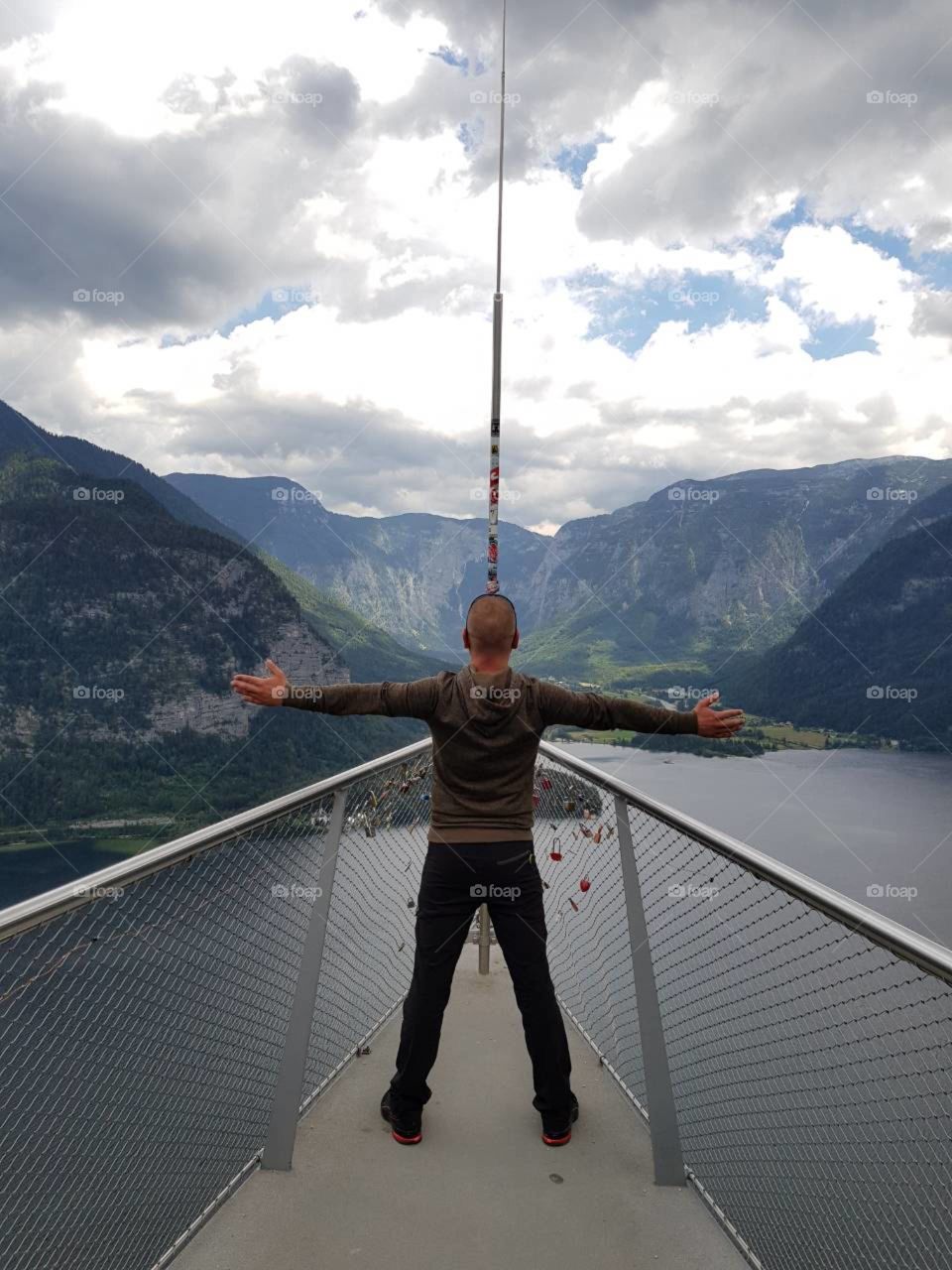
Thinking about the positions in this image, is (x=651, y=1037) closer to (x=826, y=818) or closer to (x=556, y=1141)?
(x=556, y=1141)

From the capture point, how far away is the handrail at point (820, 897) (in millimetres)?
1341

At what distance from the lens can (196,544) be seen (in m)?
105

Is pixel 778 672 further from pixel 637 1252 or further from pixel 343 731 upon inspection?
pixel 637 1252

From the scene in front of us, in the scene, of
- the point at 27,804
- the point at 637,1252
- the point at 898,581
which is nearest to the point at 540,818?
the point at 637,1252

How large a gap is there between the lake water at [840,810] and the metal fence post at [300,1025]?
125 feet

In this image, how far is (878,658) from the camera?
11962cm

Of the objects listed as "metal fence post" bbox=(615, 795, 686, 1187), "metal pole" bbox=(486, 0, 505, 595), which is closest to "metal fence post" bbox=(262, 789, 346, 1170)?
"metal fence post" bbox=(615, 795, 686, 1187)

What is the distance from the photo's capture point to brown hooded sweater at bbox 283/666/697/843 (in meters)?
2.25

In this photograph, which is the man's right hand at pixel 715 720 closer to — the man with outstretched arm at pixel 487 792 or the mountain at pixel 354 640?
the man with outstretched arm at pixel 487 792

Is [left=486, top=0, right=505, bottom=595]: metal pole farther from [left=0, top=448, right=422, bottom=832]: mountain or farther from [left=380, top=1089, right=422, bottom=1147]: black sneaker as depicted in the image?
[left=0, top=448, right=422, bottom=832]: mountain

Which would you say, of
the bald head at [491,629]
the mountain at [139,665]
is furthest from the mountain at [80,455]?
the bald head at [491,629]

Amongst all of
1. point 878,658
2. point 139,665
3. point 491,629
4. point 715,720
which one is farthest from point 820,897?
point 878,658

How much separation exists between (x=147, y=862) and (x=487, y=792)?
0.93 meters

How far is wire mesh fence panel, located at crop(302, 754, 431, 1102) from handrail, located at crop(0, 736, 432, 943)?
44 centimetres
